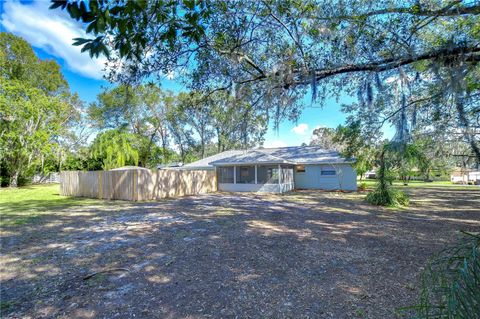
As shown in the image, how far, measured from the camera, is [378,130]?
9.65 m

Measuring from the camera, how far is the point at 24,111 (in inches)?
754

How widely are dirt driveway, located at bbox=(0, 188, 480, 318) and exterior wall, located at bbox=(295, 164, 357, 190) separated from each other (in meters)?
10.7

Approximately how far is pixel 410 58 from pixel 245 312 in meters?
4.76

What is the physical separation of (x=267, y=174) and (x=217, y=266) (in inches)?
607

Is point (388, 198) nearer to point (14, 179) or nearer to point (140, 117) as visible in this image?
point (140, 117)

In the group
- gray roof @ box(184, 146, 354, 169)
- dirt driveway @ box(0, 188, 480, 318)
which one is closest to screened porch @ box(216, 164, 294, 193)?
gray roof @ box(184, 146, 354, 169)

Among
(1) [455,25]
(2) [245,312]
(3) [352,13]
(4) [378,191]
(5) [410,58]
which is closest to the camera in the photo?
(2) [245,312]

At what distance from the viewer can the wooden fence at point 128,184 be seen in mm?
12874

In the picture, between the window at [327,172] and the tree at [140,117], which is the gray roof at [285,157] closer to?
the window at [327,172]

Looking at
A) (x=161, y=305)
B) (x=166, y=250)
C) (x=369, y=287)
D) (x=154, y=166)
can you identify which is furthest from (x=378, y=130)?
(x=154, y=166)

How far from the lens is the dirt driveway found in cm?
299

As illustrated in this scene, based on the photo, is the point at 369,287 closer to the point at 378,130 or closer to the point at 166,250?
the point at 166,250

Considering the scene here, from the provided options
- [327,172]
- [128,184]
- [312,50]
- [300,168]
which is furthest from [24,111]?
[327,172]

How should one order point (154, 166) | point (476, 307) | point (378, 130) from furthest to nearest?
point (154, 166) < point (378, 130) < point (476, 307)
